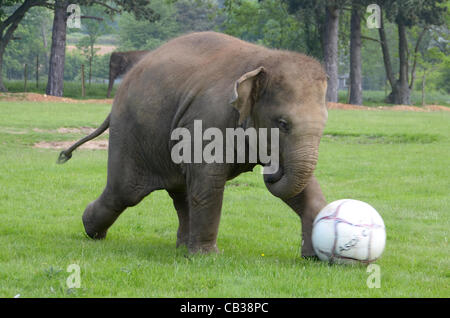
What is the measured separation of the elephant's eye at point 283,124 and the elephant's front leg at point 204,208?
A: 0.88 m

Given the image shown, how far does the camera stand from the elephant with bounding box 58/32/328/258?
6.98 m

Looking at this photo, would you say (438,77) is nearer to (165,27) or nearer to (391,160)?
(165,27)

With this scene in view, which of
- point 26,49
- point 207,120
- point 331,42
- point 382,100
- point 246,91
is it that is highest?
point 331,42

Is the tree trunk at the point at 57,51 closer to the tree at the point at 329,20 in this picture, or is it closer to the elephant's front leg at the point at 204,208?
the tree at the point at 329,20

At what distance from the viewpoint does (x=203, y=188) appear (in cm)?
753

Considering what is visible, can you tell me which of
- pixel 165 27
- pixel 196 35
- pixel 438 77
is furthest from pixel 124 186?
pixel 165 27

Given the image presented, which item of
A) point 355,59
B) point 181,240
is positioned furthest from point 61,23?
point 181,240

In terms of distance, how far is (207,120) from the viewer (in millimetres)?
7477

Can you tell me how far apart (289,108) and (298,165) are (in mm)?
556

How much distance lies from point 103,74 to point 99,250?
8769 cm

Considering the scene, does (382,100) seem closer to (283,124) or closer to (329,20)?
(329,20)

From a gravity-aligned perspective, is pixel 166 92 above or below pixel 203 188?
above

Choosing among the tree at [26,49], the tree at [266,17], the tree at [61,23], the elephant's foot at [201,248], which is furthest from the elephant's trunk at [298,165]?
the tree at [26,49]

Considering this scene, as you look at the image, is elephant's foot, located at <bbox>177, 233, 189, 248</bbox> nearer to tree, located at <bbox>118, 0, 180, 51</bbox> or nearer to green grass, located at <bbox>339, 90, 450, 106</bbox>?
green grass, located at <bbox>339, 90, 450, 106</bbox>
